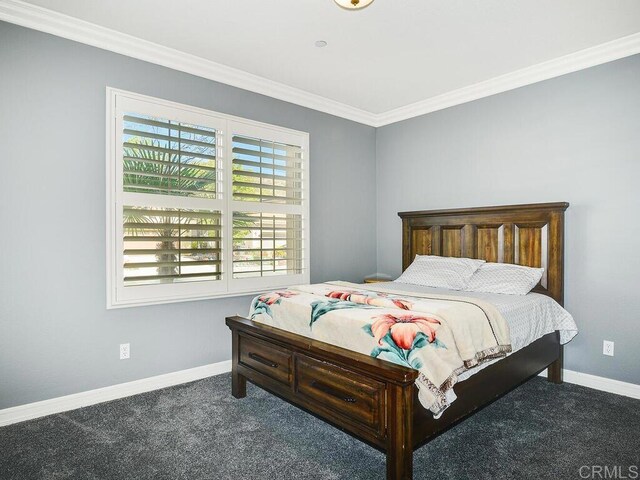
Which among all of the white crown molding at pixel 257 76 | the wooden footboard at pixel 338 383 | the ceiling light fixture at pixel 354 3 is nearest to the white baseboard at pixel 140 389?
the wooden footboard at pixel 338 383

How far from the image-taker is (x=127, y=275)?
9.54 feet

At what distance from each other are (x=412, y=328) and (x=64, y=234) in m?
2.40

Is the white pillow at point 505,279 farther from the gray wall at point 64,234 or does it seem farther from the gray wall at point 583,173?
the gray wall at point 64,234

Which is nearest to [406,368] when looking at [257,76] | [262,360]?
[262,360]

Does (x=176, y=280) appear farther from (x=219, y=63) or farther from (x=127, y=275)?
(x=219, y=63)

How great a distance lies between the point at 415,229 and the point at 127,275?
2873 mm

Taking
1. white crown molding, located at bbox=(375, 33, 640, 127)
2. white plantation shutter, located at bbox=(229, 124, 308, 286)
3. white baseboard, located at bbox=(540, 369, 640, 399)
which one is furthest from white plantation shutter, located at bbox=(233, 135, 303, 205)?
white baseboard, located at bbox=(540, 369, 640, 399)

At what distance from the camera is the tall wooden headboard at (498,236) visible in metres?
3.22

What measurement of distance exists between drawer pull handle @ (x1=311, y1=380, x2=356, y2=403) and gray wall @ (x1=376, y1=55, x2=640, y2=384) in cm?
230

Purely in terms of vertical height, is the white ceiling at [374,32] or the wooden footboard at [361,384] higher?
the white ceiling at [374,32]

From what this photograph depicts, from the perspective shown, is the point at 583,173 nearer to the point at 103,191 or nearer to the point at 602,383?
the point at 602,383

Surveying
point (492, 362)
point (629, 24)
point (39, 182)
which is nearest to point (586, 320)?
point (492, 362)

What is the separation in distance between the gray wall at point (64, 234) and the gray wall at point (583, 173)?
267cm

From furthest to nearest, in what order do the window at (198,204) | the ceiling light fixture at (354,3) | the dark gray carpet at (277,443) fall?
1. the window at (198,204)
2. the ceiling light fixture at (354,3)
3. the dark gray carpet at (277,443)
